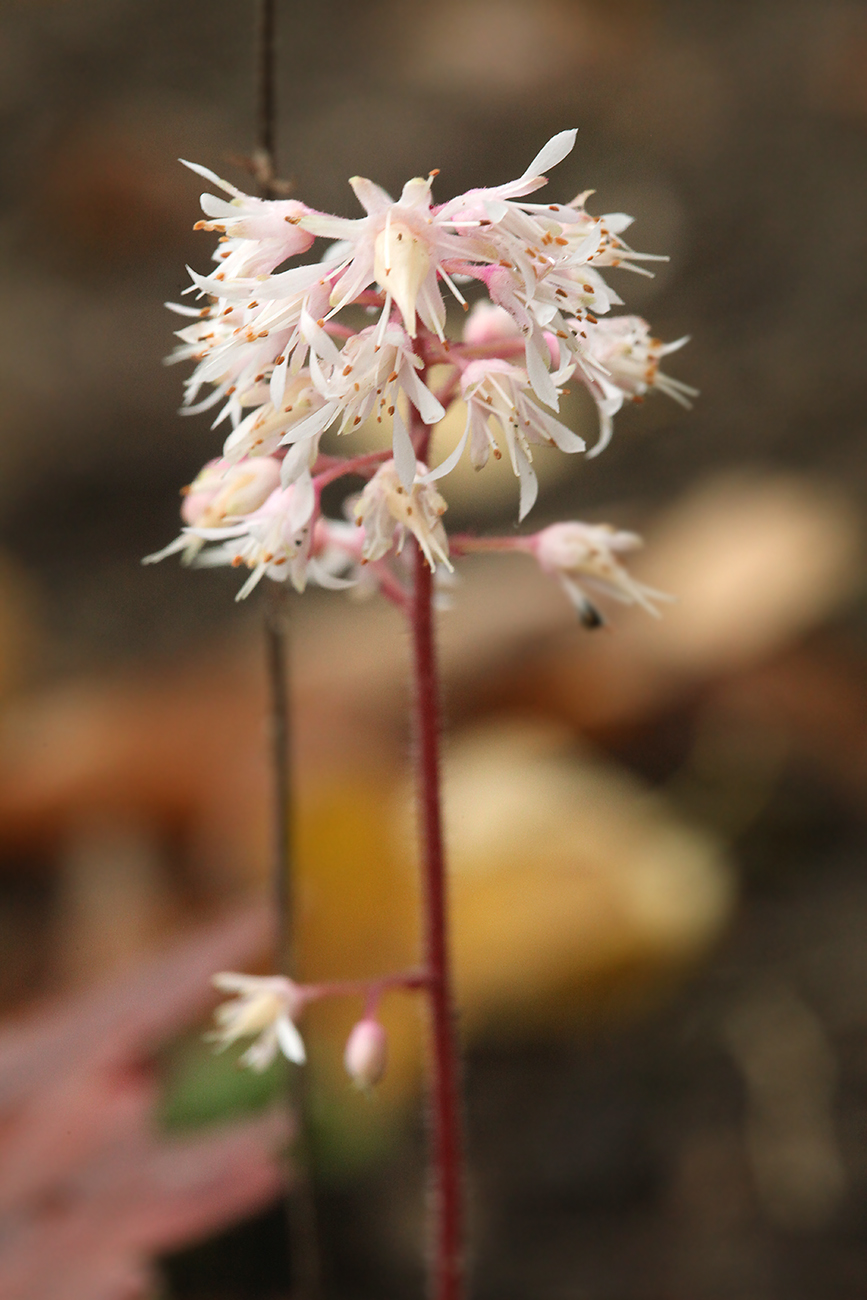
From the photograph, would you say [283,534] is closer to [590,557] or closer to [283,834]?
[590,557]

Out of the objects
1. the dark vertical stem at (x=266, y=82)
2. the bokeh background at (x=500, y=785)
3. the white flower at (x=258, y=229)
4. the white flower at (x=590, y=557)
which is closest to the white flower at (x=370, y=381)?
the white flower at (x=258, y=229)

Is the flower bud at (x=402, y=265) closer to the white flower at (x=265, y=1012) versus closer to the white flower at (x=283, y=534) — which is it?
the white flower at (x=283, y=534)

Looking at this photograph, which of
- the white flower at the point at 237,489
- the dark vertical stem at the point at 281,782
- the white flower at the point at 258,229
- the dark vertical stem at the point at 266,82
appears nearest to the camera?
the white flower at the point at 258,229

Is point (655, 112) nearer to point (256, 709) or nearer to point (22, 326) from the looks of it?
point (22, 326)

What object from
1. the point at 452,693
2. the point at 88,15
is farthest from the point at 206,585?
the point at 88,15

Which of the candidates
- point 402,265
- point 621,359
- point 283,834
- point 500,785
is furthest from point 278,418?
point 500,785

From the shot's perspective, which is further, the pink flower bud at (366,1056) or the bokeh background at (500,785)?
the bokeh background at (500,785)
